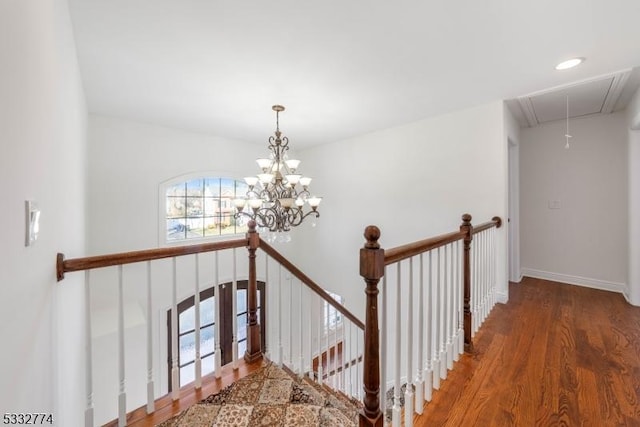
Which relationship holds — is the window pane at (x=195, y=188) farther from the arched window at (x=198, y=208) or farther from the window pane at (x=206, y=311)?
the window pane at (x=206, y=311)

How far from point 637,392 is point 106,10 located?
3958 millimetres

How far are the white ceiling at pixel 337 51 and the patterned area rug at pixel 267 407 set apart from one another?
7.91 ft

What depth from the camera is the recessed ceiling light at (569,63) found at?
2215 millimetres

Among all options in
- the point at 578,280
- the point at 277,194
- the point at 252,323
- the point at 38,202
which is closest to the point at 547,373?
the point at 252,323

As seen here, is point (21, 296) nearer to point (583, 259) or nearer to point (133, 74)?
point (133, 74)

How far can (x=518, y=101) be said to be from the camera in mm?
3123

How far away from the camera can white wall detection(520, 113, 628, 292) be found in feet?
11.3

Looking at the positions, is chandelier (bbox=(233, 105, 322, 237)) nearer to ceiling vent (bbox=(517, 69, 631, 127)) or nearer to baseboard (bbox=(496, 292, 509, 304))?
baseboard (bbox=(496, 292, 509, 304))

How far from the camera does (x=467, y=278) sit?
2.04 meters

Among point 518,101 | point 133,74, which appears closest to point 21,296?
point 133,74

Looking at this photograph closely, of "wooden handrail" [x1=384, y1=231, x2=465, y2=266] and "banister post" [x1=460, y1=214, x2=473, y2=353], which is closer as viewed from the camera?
"wooden handrail" [x1=384, y1=231, x2=465, y2=266]

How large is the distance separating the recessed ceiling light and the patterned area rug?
320 cm

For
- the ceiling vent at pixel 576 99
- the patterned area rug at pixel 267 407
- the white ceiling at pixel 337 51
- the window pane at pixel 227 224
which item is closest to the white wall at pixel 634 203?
the ceiling vent at pixel 576 99

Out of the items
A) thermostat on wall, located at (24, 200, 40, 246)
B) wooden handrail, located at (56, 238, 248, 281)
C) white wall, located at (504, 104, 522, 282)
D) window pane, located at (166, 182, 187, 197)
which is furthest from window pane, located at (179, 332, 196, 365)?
white wall, located at (504, 104, 522, 282)
